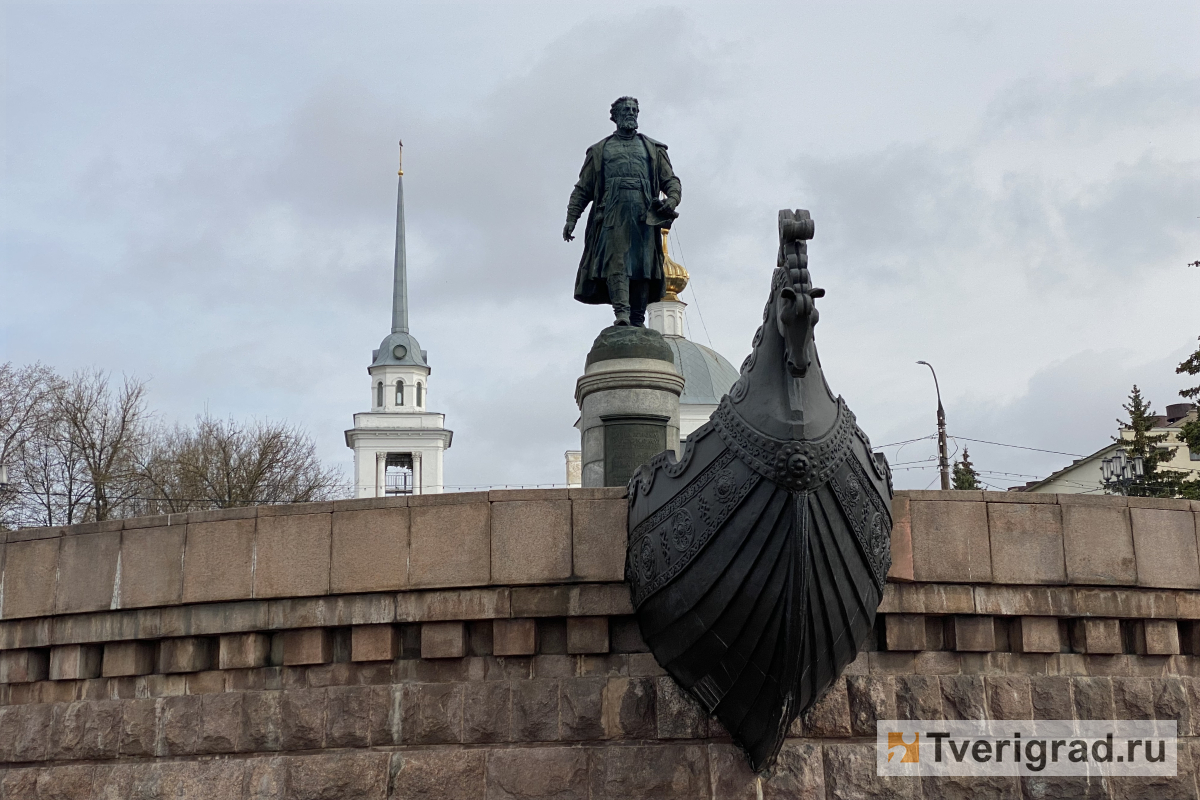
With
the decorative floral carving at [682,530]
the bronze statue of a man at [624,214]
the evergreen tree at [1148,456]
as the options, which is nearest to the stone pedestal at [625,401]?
the bronze statue of a man at [624,214]

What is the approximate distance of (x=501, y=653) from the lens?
760 cm

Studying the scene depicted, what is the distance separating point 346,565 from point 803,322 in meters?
3.36

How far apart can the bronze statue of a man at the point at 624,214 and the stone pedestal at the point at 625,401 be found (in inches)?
14.9

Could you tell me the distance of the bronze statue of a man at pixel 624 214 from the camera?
37.1 ft

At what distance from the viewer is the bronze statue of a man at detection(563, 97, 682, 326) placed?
446 inches

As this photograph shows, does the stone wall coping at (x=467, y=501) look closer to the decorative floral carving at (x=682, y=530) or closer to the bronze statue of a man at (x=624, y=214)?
the decorative floral carving at (x=682, y=530)

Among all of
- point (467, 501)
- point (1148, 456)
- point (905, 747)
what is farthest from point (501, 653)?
point (1148, 456)

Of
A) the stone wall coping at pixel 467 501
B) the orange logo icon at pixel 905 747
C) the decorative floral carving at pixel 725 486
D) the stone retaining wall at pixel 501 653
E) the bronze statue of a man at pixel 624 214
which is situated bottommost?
the orange logo icon at pixel 905 747

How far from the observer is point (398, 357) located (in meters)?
82.9

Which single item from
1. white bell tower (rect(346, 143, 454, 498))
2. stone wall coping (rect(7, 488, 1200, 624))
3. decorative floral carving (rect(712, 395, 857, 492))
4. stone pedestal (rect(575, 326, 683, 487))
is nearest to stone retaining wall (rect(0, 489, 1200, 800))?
stone wall coping (rect(7, 488, 1200, 624))

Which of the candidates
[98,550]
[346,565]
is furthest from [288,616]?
[98,550]

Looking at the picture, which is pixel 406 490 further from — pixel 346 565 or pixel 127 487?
pixel 346 565

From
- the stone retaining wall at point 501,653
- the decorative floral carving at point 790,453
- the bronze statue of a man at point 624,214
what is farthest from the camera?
the bronze statue of a man at point 624,214

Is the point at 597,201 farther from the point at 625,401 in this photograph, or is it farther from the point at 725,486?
the point at 725,486
